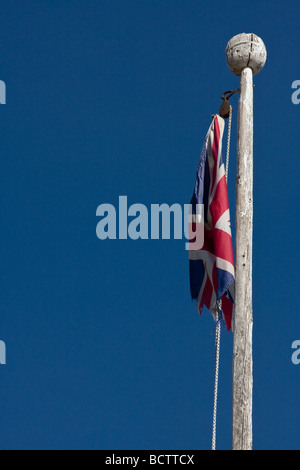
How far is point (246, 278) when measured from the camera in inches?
338

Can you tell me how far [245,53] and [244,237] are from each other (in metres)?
2.06

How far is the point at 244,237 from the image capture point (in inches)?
340

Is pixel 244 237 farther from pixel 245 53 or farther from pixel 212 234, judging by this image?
pixel 245 53

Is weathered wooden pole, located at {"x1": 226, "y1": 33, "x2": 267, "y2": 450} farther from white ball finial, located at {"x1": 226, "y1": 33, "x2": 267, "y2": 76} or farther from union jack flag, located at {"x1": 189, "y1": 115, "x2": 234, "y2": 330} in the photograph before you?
union jack flag, located at {"x1": 189, "y1": 115, "x2": 234, "y2": 330}

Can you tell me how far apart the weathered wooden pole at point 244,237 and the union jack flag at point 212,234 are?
0.19m

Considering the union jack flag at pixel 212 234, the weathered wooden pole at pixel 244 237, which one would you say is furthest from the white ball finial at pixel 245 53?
the union jack flag at pixel 212 234

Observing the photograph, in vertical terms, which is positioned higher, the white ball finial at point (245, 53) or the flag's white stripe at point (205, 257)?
the white ball finial at point (245, 53)

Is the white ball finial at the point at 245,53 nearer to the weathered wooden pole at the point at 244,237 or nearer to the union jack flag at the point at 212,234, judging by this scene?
the weathered wooden pole at the point at 244,237

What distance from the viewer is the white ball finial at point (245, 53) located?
9.16 meters

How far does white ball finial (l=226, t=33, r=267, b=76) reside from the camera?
9.16 meters

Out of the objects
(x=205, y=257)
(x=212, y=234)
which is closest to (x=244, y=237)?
(x=212, y=234)
